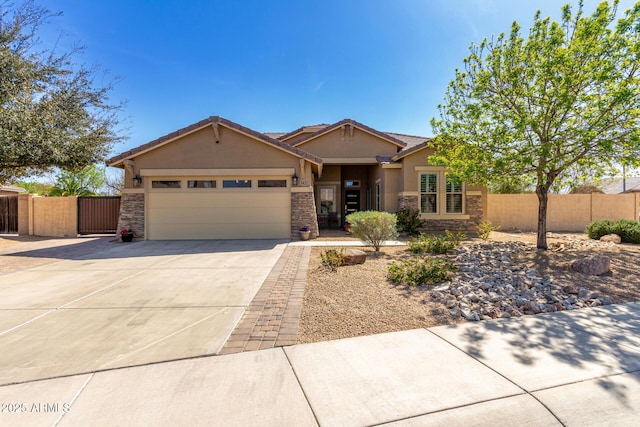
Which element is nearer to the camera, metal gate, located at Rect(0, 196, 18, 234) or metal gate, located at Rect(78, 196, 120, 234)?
metal gate, located at Rect(78, 196, 120, 234)

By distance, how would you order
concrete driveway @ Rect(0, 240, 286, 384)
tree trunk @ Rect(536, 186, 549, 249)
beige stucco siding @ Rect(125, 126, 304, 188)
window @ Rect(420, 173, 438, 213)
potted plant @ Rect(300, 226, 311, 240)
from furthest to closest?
window @ Rect(420, 173, 438, 213)
beige stucco siding @ Rect(125, 126, 304, 188)
potted plant @ Rect(300, 226, 311, 240)
tree trunk @ Rect(536, 186, 549, 249)
concrete driveway @ Rect(0, 240, 286, 384)

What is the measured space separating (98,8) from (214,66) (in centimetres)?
425

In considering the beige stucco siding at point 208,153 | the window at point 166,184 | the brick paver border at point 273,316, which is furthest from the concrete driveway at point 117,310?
the beige stucco siding at point 208,153

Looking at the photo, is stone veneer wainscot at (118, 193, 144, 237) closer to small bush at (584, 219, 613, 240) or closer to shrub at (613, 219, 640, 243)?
small bush at (584, 219, 613, 240)

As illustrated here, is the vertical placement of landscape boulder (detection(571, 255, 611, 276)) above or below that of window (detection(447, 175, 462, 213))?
below

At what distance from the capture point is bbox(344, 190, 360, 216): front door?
17281mm

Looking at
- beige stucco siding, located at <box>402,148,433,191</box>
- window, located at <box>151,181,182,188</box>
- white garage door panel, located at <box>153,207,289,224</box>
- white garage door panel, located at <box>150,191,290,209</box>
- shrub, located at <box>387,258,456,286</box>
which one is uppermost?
beige stucco siding, located at <box>402,148,433,191</box>

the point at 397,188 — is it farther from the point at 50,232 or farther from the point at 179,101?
the point at 50,232

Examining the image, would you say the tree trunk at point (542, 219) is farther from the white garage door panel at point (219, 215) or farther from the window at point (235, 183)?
the window at point (235, 183)

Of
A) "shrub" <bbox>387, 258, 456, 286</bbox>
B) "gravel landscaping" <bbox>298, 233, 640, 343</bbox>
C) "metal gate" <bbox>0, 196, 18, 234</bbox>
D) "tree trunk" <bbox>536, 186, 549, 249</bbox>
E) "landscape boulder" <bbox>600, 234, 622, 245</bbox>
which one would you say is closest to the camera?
"gravel landscaping" <bbox>298, 233, 640, 343</bbox>

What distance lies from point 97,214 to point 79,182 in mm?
15631

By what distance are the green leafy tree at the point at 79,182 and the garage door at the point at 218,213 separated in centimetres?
533

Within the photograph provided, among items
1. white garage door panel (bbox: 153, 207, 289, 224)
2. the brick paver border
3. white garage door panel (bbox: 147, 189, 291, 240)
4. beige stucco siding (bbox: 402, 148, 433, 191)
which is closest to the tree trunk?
beige stucco siding (bbox: 402, 148, 433, 191)

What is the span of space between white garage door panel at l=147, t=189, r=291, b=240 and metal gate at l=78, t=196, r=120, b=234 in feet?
10.2
